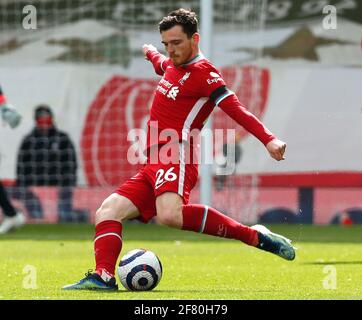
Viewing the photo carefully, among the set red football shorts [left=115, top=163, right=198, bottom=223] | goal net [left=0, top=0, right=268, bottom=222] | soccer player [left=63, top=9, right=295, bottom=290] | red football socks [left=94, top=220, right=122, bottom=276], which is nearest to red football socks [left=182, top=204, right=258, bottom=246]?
soccer player [left=63, top=9, right=295, bottom=290]

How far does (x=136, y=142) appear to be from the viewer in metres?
17.7

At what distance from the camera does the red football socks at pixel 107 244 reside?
26.2ft

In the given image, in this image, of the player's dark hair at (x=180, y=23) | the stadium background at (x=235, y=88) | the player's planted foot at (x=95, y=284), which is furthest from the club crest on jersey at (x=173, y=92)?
the stadium background at (x=235, y=88)

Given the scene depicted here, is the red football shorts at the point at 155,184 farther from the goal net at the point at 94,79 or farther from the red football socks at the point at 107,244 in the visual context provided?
the goal net at the point at 94,79

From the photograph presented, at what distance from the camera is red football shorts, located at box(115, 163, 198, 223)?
7.99 m

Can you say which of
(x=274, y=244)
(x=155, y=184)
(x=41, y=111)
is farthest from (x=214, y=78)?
(x=41, y=111)

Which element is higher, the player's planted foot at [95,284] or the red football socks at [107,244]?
the red football socks at [107,244]

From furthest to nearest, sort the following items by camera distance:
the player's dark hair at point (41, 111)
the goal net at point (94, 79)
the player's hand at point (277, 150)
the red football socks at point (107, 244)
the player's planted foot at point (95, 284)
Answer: the goal net at point (94, 79)
the player's dark hair at point (41, 111)
the red football socks at point (107, 244)
the player's planted foot at point (95, 284)
the player's hand at point (277, 150)

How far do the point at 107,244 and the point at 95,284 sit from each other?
282 millimetres

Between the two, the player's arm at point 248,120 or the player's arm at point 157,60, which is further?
the player's arm at point 157,60

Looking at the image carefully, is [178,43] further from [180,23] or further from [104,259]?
[104,259]

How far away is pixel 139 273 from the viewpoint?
7.93 metres

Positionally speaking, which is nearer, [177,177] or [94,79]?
[177,177]

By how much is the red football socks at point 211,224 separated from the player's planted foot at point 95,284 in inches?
23.6
